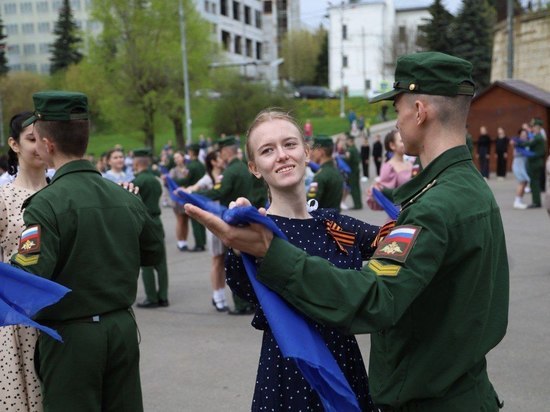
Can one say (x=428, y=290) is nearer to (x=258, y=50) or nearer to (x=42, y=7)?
(x=258, y=50)

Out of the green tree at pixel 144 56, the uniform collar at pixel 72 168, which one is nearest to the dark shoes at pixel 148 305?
the uniform collar at pixel 72 168

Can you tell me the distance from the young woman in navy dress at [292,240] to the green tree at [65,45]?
3019 inches

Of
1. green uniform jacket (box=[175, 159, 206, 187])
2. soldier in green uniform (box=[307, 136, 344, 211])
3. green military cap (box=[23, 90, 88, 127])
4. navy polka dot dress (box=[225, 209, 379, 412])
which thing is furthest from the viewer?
green uniform jacket (box=[175, 159, 206, 187])

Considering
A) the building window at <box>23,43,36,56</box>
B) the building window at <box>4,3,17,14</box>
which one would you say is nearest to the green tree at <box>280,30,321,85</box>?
the building window at <box>23,43,36,56</box>

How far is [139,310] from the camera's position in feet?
30.6

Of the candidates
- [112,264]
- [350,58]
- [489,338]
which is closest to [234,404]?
[112,264]

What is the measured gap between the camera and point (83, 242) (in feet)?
11.1

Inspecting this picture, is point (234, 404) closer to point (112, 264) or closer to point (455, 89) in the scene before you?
point (112, 264)

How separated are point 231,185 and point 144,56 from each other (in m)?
36.7

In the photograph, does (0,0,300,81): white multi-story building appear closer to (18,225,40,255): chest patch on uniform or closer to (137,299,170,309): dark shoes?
(137,299,170,309): dark shoes

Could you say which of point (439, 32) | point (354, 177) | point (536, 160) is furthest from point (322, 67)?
point (536, 160)

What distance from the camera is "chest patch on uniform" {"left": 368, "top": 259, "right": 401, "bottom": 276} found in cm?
203

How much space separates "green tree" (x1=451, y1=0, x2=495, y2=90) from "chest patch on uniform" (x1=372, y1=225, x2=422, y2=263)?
5330 centimetres

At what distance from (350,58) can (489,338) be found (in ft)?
302
